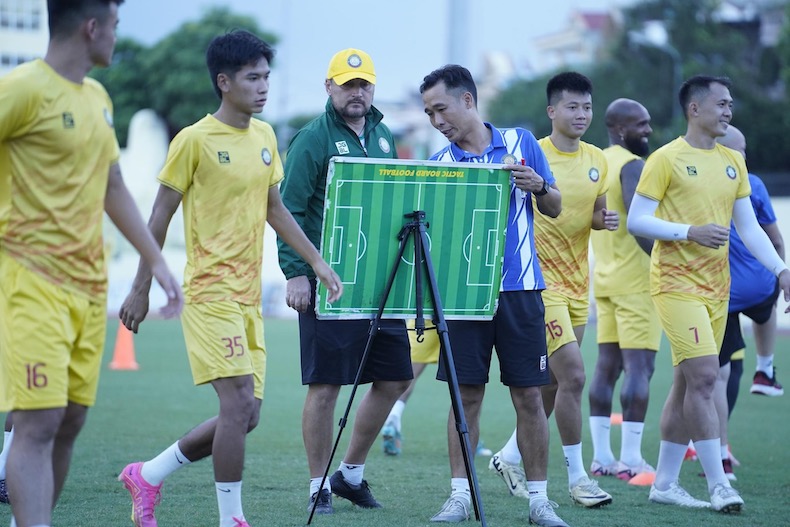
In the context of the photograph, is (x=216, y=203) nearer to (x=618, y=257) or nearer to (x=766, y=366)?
(x=618, y=257)

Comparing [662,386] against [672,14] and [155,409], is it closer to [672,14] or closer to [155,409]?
[155,409]

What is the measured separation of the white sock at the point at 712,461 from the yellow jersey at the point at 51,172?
4.18 m

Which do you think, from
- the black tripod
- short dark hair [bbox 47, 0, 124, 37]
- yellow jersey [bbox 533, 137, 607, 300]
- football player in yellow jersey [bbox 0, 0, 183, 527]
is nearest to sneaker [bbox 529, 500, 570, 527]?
the black tripod

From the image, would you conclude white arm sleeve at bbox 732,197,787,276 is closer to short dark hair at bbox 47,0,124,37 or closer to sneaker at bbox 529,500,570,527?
sneaker at bbox 529,500,570,527

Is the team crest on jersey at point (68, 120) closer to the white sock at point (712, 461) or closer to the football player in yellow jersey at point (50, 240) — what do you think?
the football player in yellow jersey at point (50, 240)

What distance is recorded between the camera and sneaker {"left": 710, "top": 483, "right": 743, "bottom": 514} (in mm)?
7031

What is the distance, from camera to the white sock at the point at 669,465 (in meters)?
7.44

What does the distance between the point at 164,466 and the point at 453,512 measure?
Result: 1622mm

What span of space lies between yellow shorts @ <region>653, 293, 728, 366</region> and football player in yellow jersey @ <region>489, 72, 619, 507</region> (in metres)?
0.58

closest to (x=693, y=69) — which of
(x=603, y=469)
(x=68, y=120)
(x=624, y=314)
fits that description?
(x=624, y=314)

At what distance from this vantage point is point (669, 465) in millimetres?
7449

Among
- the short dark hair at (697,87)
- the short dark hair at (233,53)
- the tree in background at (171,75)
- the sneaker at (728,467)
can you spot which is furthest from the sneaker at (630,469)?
the tree in background at (171,75)

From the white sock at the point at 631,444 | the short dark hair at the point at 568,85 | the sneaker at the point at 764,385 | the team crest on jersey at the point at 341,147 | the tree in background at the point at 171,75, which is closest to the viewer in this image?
the team crest on jersey at the point at 341,147

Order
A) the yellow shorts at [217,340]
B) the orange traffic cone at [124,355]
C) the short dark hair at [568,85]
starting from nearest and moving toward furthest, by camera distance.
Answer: the yellow shorts at [217,340]
the short dark hair at [568,85]
the orange traffic cone at [124,355]
